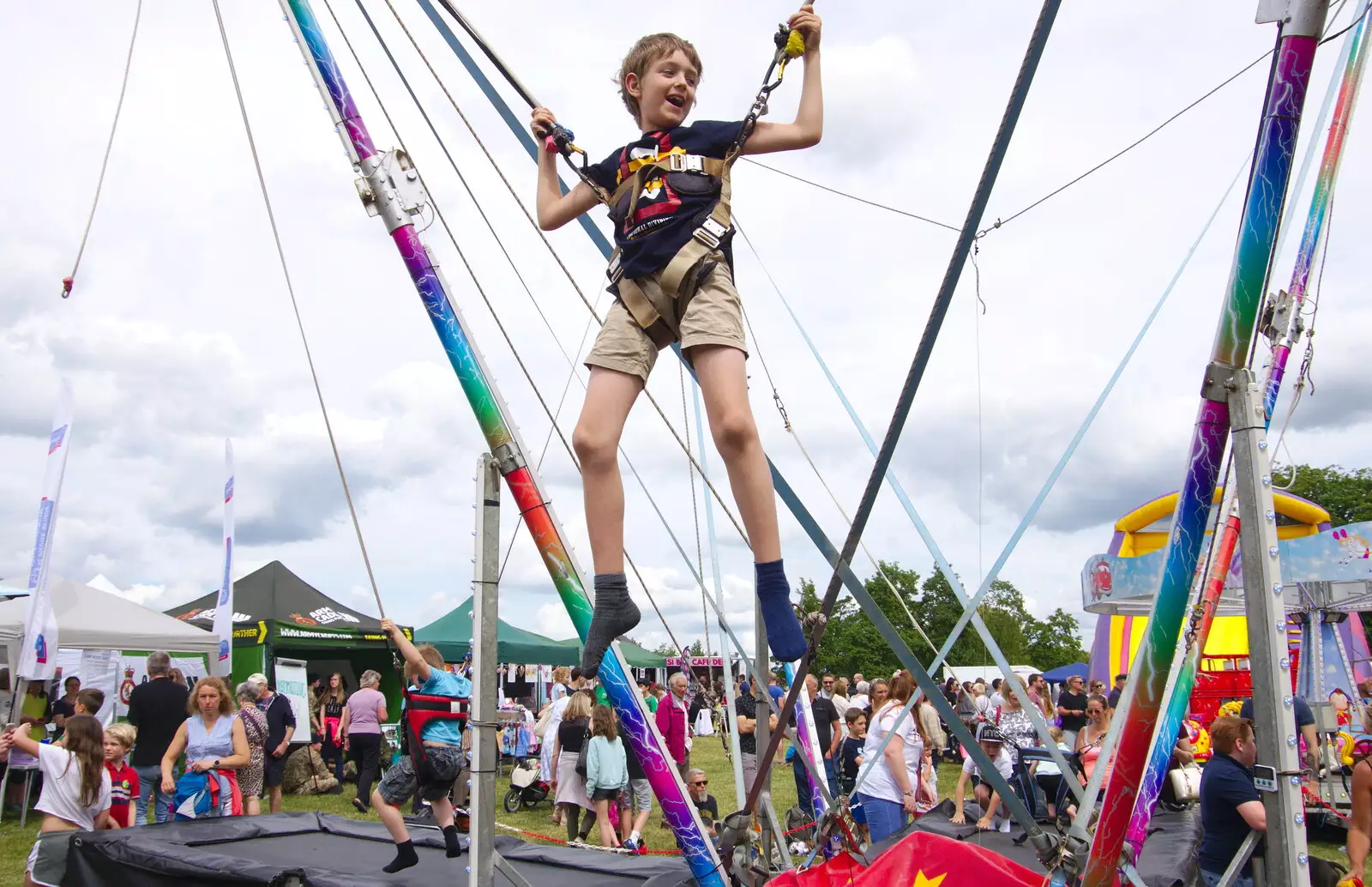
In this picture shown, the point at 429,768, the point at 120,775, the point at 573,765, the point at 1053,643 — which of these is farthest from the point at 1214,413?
the point at 1053,643

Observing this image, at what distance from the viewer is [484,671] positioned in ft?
10.0

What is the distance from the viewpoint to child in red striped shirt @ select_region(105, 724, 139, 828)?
21.7ft

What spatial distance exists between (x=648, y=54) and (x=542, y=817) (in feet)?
32.2

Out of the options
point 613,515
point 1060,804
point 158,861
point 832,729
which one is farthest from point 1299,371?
point 832,729

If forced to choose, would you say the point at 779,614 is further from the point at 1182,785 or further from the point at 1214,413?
the point at 1182,785

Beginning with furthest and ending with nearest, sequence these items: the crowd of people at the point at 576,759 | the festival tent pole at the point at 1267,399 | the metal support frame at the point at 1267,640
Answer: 1. the crowd of people at the point at 576,759
2. the festival tent pole at the point at 1267,399
3. the metal support frame at the point at 1267,640

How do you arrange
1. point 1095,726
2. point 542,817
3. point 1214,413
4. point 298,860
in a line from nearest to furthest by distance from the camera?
point 1214,413 < point 298,860 < point 1095,726 < point 542,817

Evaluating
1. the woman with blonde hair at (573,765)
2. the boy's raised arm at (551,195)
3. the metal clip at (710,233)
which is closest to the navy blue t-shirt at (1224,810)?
the metal clip at (710,233)

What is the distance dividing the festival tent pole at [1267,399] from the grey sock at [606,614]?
1.27 m

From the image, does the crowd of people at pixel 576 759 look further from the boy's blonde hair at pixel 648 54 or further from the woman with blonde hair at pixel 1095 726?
the boy's blonde hair at pixel 648 54

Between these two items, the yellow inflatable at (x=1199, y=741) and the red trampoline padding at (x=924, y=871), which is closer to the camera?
the red trampoline padding at (x=924, y=871)

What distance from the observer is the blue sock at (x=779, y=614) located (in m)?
2.39

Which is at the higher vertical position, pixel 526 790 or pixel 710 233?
pixel 710 233

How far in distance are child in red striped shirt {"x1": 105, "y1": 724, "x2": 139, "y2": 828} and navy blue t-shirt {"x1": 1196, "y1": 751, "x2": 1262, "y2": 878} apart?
21.3 ft
